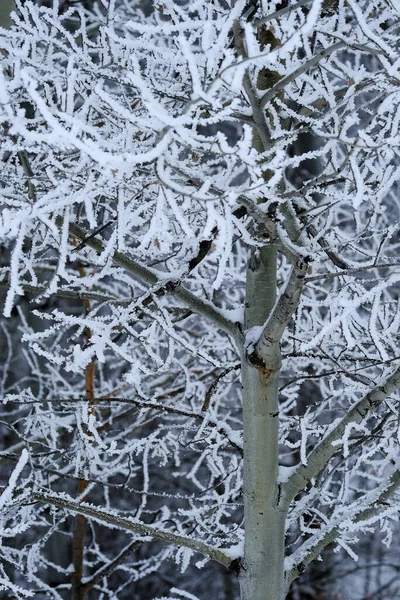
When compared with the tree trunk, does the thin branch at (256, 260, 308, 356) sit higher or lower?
higher

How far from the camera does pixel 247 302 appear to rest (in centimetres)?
229

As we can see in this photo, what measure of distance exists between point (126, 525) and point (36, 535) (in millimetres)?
5549

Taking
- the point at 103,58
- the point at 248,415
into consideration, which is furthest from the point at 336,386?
the point at 103,58

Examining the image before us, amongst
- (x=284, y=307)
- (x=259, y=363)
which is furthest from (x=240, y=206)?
(x=259, y=363)

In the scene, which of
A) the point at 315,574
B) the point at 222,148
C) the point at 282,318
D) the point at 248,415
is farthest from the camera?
the point at 315,574

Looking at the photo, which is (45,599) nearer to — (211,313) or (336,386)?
(336,386)

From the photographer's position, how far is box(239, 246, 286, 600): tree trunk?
226 centimetres

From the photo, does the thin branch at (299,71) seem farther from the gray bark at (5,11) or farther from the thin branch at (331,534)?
the thin branch at (331,534)

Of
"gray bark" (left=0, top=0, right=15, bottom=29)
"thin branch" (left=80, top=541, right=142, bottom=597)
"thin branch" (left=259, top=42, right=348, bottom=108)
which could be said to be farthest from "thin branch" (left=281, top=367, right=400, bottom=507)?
"gray bark" (left=0, top=0, right=15, bottom=29)

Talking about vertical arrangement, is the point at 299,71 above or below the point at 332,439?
above

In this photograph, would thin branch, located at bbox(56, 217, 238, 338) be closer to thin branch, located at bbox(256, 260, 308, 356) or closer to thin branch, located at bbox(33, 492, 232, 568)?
thin branch, located at bbox(256, 260, 308, 356)

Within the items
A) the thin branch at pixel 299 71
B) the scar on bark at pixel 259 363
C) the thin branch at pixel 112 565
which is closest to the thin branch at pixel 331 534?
the scar on bark at pixel 259 363

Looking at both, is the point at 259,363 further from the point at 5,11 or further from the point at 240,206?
the point at 5,11

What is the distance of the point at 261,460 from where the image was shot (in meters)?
2.28
